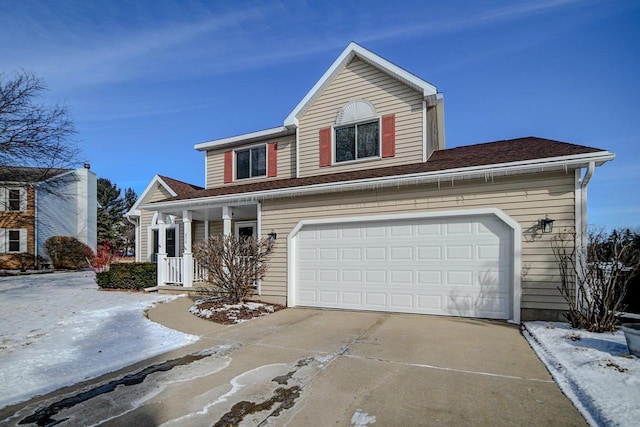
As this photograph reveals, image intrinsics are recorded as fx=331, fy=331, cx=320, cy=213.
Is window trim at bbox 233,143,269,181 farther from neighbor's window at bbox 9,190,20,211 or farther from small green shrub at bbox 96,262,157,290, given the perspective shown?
neighbor's window at bbox 9,190,20,211

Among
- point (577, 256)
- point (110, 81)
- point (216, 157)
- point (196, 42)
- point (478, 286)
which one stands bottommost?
point (478, 286)

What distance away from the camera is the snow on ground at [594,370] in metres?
2.98

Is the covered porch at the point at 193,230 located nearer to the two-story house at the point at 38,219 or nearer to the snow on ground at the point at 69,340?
the snow on ground at the point at 69,340

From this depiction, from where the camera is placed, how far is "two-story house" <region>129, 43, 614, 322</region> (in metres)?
6.48

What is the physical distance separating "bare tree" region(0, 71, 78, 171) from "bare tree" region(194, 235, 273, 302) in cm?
1052

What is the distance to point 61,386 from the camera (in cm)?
392

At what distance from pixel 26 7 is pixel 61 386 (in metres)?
12.3

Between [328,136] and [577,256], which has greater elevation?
[328,136]

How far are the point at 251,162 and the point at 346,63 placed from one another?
191 inches

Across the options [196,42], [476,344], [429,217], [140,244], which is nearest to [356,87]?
[429,217]

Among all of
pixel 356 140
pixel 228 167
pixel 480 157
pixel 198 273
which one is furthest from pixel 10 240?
pixel 480 157

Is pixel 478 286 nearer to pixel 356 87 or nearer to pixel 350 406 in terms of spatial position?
pixel 350 406

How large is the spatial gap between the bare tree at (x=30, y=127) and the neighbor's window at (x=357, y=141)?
12355 mm

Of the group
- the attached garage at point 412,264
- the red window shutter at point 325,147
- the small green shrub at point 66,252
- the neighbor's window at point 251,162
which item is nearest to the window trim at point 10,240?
the small green shrub at point 66,252
